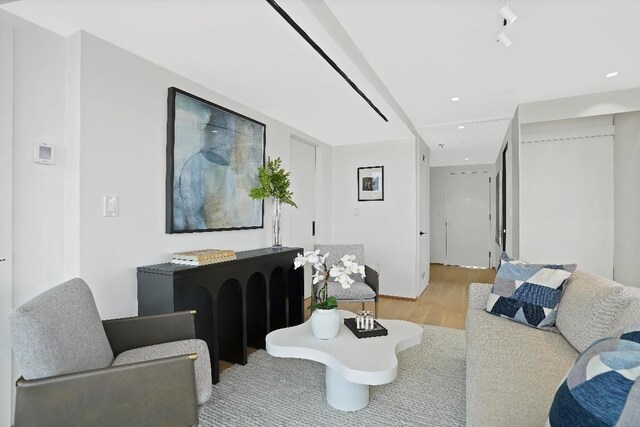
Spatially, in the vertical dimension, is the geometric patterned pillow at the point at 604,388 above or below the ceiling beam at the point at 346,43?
below

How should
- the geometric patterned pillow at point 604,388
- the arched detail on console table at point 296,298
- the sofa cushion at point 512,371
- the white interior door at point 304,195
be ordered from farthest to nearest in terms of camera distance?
the white interior door at point 304,195 → the arched detail on console table at point 296,298 → the sofa cushion at point 512,371 → the geometric patterned pillow at point 604,388

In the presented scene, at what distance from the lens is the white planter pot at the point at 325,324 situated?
6.68ft

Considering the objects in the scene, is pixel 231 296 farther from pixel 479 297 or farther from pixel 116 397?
pixel 479 297

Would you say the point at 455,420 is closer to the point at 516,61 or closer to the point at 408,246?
the point at 516,61

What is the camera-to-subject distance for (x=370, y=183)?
4.70 meters

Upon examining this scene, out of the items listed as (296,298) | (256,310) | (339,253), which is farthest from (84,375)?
(339,253)

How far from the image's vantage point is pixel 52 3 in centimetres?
158

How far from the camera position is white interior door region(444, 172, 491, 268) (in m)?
7.23

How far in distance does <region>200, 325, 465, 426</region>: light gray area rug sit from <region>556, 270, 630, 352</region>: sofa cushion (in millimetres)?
764

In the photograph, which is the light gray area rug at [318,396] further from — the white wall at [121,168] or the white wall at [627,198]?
the white wall at [627,198]

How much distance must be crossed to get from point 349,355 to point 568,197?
3.18m

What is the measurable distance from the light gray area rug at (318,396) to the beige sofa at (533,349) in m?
0.43

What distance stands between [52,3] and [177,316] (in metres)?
1.70

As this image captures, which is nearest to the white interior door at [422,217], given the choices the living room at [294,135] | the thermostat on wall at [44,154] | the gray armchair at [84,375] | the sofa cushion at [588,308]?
the living room at [294,135]
